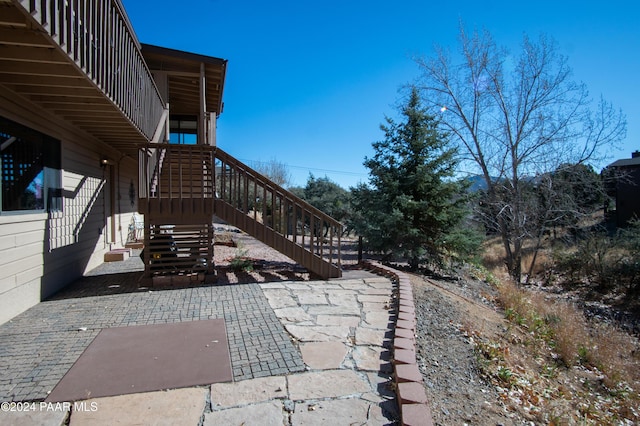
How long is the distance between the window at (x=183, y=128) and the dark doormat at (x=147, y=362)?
390 inches

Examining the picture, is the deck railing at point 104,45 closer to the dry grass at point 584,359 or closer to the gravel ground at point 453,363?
the gravel ground at point 453,363

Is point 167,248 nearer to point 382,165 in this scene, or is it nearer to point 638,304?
point 382,165

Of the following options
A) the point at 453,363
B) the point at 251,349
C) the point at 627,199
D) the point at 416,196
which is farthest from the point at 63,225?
the point at 627,199

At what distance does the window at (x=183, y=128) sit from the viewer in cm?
1205

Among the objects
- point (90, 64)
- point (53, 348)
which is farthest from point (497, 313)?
point (90, 64)

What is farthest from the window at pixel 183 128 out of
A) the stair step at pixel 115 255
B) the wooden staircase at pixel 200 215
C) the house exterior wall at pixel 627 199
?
the house exterior wall at pixel 627 199

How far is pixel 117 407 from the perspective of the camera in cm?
214

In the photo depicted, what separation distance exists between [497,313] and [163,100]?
834 cm

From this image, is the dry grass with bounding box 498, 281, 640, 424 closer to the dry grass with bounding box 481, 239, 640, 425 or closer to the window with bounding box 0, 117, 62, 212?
the dry grass with bounding box 481, 239, 640, 425

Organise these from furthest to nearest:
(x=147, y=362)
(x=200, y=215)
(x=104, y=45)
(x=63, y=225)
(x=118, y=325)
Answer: (x=200, y=215) < (x=63, y=225) < (x=104, y=45) < (x=118, y=325) < (x=147, y=362)

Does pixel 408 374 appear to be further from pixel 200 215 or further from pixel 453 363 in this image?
pixel 200 215

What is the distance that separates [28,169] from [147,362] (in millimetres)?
3301

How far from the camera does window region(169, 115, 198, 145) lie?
1205cm

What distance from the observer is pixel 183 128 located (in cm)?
1232
